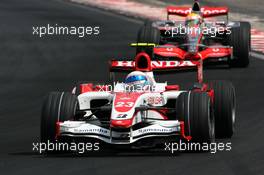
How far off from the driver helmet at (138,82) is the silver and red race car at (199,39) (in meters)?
9.96

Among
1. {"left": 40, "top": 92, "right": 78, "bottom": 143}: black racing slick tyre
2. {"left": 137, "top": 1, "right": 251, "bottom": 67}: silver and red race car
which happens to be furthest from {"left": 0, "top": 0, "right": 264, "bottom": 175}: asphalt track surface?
{"left": 137, "top": 1, "right": 251, "bottom": 67}: silver and red race car

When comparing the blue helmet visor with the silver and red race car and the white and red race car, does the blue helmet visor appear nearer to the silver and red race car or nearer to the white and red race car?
the white and red race car

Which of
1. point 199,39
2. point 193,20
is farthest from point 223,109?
point 193,20

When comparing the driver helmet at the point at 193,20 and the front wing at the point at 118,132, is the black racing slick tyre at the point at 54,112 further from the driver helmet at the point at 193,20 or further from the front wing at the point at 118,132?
the driver helmet at the point at 193,20

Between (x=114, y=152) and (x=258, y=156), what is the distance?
7.12ft

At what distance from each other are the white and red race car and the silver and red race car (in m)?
10.1

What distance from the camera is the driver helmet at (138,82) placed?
18.9m

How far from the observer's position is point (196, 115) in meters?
17.0

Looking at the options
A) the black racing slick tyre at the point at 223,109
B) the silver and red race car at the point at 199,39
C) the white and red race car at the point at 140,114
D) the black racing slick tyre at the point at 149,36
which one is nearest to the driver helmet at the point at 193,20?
the silver and red race car at the point at 199,39

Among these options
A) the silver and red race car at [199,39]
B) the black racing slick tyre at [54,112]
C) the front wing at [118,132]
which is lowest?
the front wing at [118,132]

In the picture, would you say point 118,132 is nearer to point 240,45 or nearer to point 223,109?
point 223,109

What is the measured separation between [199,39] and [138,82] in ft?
37.6

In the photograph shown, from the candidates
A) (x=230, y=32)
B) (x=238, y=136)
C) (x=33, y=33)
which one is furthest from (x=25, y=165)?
(x=33, y=33)

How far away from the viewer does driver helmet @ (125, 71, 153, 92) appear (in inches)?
742
